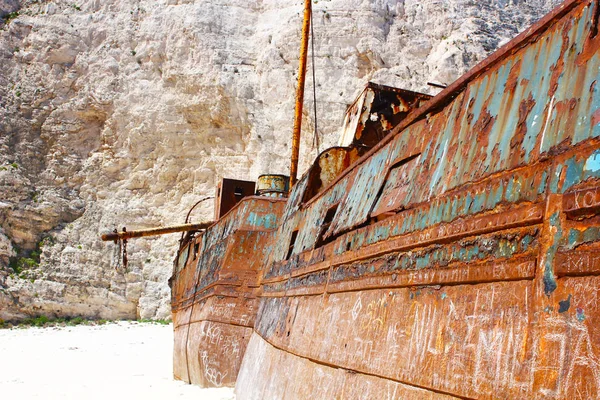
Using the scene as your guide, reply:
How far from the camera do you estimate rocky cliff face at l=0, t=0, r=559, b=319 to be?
920 inches

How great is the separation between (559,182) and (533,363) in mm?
612

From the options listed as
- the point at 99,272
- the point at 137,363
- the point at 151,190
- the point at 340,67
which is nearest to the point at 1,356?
the point at 137,363

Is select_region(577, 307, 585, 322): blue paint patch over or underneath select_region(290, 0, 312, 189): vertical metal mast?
underneath

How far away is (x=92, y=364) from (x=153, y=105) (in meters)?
15.3

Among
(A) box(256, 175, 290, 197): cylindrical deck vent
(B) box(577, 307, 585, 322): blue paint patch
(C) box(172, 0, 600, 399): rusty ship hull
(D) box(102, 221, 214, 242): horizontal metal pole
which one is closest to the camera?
(B) box(577, 307, 585, 322): blue paint patch

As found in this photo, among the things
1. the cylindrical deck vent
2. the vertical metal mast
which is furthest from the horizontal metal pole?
the vertical metal mast

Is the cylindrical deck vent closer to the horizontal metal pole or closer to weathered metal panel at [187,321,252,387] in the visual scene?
the horizontal metal pole

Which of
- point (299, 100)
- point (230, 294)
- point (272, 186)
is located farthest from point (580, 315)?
point (299, 100)

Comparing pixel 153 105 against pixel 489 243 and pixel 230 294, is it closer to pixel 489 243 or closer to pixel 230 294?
pixel 230 294

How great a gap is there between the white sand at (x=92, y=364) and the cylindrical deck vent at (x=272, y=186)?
3634mm

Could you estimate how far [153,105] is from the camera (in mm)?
25812

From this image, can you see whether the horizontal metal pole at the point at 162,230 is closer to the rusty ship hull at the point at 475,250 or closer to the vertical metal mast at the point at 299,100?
the vertical metal mast at the point at 299,100

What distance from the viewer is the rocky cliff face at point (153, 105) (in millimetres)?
23375

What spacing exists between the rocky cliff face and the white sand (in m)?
3.33
